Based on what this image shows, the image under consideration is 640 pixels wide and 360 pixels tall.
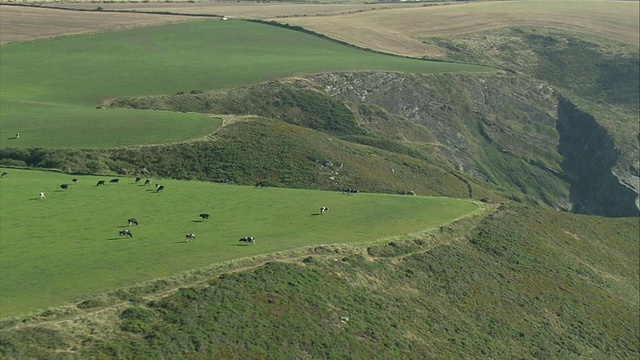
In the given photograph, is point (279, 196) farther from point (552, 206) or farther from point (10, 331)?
point (552, 206)

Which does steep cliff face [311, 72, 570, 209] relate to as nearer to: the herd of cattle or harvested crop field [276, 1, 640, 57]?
harvested crop field [276, 1, 640, 57]

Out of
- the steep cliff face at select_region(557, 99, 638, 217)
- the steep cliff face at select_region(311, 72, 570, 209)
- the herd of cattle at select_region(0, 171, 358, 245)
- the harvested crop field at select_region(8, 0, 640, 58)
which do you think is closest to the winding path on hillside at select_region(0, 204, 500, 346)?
the herd of cattle at select_region(0, 171, 358, 245)

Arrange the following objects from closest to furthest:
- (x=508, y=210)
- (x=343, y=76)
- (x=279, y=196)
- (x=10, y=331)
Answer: (x=10, y=331) → (x=279, y=196) → (x=508, y=210) → (x=343, y=76)

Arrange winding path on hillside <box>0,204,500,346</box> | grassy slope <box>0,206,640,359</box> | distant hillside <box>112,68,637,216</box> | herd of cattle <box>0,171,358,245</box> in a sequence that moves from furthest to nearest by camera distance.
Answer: distant hillside <box>112,68,637,216</box> < herd of cattle <box>0,171,358,245</box> < grassy slope <box>0,206,640,359</box> < winding path on hillside <box>0,204,500,346</box>

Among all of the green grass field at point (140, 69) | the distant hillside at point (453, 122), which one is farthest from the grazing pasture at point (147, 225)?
the distant hillside at point (453, 122)

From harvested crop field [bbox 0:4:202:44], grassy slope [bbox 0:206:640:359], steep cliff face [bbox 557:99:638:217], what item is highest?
harvested crop field [bbox 0:4:202:44]

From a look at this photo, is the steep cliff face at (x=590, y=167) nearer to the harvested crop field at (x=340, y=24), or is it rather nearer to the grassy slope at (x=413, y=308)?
the harvested crop field at (x=340, y=24)

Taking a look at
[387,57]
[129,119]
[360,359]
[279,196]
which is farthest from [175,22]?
[360,359]

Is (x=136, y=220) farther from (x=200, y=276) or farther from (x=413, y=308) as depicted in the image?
(x=413, y=308)
